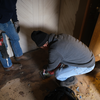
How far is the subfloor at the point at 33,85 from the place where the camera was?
1.45 m

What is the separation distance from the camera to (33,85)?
1.59m

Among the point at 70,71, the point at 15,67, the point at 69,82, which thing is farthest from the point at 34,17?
the point at 69,82

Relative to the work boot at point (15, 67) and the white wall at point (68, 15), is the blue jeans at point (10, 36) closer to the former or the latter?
the work boot at point (15, 67)

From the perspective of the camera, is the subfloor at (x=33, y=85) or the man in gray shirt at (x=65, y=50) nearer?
the man in gray shirt at (x=65, y=50)

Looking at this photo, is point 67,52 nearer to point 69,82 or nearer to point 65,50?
point 65,50

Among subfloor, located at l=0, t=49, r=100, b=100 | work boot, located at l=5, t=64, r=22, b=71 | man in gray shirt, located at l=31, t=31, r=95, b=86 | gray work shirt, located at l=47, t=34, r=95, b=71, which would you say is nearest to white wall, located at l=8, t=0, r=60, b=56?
work boot, located at l=5, t=64, r=22, b=71

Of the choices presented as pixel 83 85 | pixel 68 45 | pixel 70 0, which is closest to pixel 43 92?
pixel 83 85

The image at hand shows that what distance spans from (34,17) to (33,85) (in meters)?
1.34

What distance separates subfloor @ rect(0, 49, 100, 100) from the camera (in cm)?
145

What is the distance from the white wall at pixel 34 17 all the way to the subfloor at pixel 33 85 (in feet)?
1.91

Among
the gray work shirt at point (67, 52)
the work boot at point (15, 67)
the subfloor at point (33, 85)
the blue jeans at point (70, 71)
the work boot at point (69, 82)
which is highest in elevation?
the gray work shirt at point (67, 52)

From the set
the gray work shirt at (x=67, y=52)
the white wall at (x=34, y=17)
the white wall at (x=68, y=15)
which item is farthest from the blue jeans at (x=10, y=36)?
the white wall at (x=68, y=15)

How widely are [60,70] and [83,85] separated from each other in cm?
53

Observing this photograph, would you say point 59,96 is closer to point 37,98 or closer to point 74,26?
point 37,98
